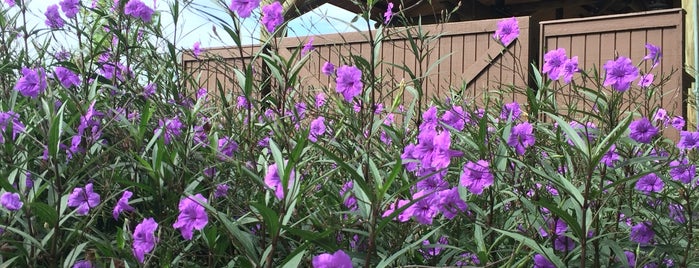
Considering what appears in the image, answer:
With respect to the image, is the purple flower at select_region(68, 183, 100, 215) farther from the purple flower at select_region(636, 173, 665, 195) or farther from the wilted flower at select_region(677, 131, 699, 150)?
the wilted flower at select_region(677, 131, 699, 150)

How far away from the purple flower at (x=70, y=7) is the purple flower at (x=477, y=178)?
1372 mm

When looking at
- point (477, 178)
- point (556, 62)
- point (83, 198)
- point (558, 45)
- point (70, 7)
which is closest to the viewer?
point (477, 178)

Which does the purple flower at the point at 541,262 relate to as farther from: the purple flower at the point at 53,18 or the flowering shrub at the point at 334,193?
the purple flower at the point at 53,18

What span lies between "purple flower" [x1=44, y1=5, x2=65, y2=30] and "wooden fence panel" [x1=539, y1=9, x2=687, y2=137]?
3.84m

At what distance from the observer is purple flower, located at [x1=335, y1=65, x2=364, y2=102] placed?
139cm

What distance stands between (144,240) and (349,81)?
21.4 inches

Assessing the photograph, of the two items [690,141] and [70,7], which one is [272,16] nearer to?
[70,7]

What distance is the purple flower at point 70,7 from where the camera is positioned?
1971 millimetres

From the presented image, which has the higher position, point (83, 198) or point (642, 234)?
point (83, 198)

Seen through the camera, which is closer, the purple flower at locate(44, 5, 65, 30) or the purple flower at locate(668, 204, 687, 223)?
the purple flower at locate(668, 204, 687, 223)

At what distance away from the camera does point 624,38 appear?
5316mm

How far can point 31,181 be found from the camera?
4.77 feet

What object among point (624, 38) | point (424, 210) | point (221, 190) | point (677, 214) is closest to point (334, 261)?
point (424, 210)

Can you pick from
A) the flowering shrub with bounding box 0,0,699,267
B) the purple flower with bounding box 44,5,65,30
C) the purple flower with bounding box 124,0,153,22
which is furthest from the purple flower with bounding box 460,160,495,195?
the purple flower with bounding box 44,5,65,30
